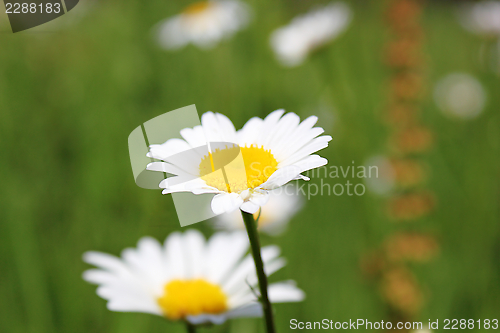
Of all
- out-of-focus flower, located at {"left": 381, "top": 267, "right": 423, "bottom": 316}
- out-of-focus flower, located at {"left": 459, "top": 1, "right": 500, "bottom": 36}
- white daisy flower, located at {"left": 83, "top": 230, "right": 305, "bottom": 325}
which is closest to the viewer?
white daisy flower, located at {"left": 83, "top": 230, "right": 305, "bottom": 325}

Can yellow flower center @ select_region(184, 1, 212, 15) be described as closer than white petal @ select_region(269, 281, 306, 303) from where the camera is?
No

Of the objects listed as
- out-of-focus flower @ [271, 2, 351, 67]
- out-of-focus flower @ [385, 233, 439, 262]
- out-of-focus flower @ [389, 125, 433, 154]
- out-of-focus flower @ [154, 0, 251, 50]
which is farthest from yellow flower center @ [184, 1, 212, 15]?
out-of-focus flower @ [385, 233, 439, 262]

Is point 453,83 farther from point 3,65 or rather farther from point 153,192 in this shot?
point 3,65

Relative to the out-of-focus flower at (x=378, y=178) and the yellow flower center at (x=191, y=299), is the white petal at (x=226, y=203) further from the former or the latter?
the out-of-focus flower at (x=378, y=178)

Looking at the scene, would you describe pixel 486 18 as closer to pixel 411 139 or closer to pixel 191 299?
pixel 411 139

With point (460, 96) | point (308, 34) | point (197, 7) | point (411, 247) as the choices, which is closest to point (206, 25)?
point (197, 7)
